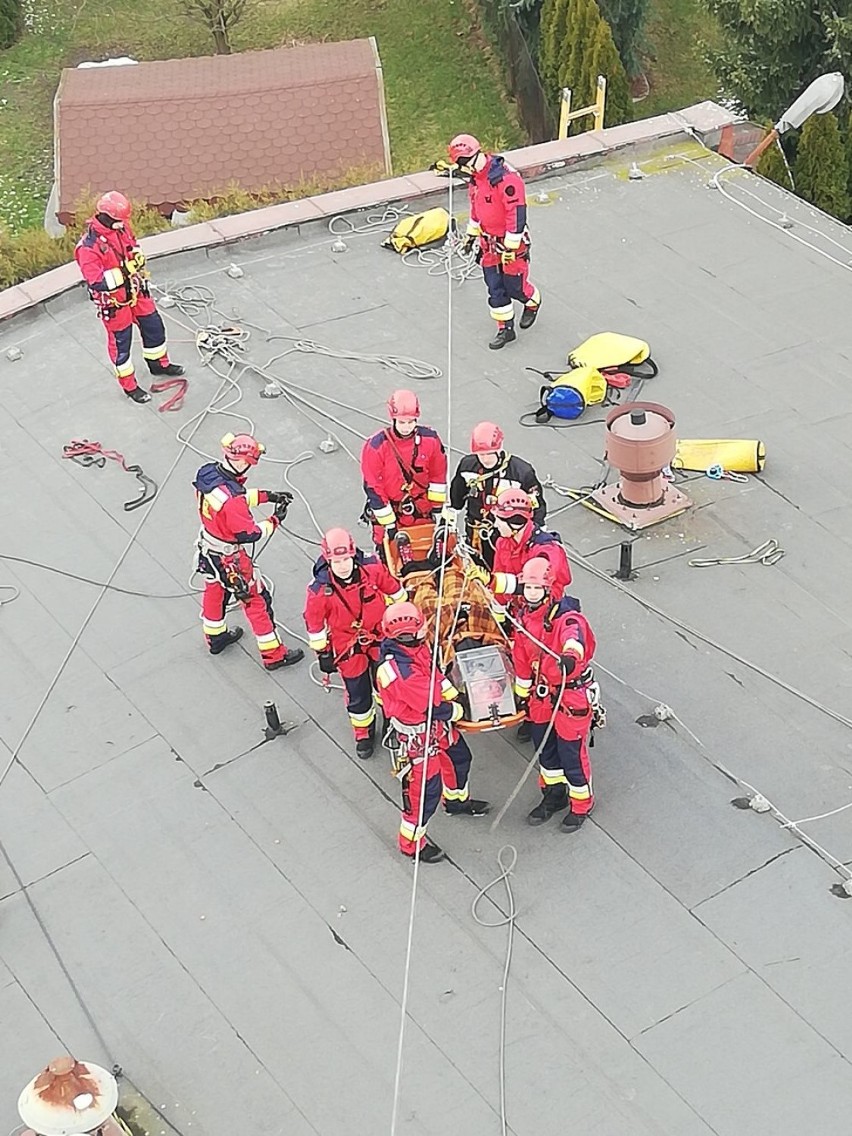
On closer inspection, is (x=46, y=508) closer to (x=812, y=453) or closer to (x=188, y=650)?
(x=188, y=650)

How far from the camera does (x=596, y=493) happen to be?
9.90 meters

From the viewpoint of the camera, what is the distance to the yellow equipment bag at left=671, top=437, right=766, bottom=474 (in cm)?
A: 1001

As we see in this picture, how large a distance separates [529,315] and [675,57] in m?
16.8

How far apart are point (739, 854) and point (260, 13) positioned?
26.2m

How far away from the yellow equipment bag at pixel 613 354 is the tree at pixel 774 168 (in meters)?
4.25

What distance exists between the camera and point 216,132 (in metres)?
21.1

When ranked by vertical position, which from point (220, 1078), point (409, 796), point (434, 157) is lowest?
point (434, 157)

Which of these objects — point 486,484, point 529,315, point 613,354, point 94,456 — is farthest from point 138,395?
point 486,484

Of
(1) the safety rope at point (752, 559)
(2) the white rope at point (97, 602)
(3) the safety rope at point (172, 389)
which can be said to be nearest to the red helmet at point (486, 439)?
(1) the safety rope at point (752, 559)

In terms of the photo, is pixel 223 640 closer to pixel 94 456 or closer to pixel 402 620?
pixel 402 620

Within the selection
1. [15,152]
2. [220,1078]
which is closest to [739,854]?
[220,1078]

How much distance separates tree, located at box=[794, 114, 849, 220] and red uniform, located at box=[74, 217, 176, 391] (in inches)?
289

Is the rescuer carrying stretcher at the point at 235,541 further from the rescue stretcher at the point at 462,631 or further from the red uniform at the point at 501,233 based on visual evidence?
the red uniform at the point at 501,233

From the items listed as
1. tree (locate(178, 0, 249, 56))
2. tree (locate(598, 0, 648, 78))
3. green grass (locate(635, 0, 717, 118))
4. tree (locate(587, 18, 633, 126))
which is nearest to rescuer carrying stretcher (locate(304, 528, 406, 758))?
tree (locate(587, 18, 633, 126))
